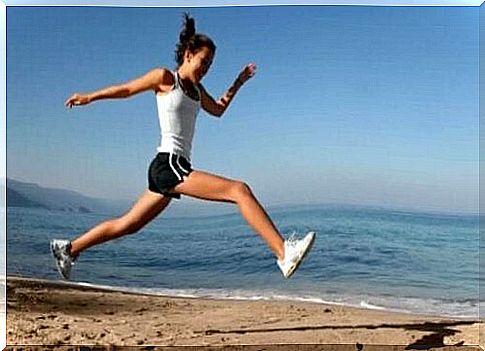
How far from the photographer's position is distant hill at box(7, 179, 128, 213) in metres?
8.75

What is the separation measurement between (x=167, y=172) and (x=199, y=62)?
62cm

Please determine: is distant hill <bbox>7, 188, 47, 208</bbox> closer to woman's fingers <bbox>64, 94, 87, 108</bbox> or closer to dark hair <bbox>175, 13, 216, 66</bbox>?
woman's fingers <bbox>64, 94, 87, 108</bbox>

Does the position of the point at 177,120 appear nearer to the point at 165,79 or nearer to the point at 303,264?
the point at 165,79

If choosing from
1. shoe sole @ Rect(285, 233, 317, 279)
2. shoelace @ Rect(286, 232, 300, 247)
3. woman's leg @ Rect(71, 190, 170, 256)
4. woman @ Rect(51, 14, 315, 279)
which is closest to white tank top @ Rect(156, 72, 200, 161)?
woman @ Rect(51, 14, 315, 279)

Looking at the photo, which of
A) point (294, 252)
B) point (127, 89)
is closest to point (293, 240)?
point (294, 252)

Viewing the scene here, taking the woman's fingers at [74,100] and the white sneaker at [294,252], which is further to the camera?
the woman's fingers at [74,100]

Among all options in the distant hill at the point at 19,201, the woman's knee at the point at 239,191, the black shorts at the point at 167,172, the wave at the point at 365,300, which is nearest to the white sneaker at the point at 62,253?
the wave at the point at 365,300

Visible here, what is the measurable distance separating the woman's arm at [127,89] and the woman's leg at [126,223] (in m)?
0.55

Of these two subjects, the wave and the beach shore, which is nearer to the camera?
the beach shore

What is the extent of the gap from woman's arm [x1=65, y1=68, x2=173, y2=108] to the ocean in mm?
621

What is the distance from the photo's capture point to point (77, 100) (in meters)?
8.78

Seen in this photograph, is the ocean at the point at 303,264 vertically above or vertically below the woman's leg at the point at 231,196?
below

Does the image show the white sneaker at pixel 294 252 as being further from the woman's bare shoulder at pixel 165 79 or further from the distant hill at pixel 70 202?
the woman's bare shoulder at pixel 165 79

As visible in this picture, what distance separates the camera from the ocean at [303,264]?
8.74 meters
